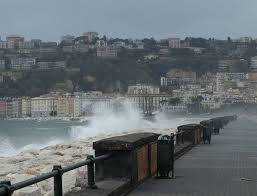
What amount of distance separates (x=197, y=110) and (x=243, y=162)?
596ft

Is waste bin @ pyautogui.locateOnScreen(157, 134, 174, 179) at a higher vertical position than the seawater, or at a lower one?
higher


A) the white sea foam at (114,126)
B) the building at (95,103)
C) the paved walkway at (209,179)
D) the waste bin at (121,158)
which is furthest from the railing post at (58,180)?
the building at (95,103)

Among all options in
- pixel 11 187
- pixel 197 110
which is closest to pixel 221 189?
pixel 11 187

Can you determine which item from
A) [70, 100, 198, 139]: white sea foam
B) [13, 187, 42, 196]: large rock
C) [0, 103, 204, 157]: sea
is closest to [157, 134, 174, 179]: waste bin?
[13, 187, 42, 196]: large rock

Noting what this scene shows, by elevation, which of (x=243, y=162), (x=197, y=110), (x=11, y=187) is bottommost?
(x=197, y=110)

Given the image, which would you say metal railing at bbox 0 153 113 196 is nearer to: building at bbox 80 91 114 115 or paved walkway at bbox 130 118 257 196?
paved walkway at bbox 130 118 257 196

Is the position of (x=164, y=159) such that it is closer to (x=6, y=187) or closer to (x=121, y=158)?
(x=121, y=158)

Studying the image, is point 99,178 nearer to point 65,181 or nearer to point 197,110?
point 65,181

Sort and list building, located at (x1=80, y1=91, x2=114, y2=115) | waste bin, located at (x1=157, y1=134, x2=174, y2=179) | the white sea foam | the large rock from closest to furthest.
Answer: the large rock, waste bin, located at (x1=157, y1=134, x2=174, y2=179), the white sea foam, building, located at (x1=80, y1=91, x2=114, y2=115)

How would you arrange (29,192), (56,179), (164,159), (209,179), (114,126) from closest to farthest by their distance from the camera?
(56,179) → (29,192) → (209,179) → (164,159) → (114,126)

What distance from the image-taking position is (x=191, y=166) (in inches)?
632

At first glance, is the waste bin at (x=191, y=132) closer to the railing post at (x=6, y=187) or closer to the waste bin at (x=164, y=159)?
the waste bin at (x=164, y=159)

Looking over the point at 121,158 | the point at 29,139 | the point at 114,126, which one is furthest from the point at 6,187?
the point at 114,126

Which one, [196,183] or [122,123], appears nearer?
[196,183]
